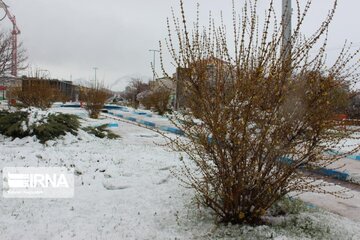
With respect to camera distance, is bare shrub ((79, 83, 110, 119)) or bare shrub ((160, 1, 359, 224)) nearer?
bare shrub ((160, 1, 359, 224))

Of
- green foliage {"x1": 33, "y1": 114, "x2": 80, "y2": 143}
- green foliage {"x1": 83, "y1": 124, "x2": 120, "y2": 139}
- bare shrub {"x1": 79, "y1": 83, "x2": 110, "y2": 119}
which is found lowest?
green foliage {"x1": 83, "y1": 124, "x2": 120, "y2": 139}

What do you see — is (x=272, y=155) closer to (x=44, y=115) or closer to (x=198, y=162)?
(x=198, y=162)

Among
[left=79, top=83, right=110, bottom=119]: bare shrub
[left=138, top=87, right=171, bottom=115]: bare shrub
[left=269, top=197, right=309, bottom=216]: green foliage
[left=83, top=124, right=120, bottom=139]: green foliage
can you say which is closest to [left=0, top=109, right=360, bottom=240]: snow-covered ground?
[left=269, top=197, right=309, bottom=216]: green foliage

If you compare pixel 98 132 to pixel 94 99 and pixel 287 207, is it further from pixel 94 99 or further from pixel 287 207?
pixel 94 99

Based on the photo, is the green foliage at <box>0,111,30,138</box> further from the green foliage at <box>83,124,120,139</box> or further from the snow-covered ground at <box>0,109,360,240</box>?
the snow-covered ground at <box>0,109,360,240</box>

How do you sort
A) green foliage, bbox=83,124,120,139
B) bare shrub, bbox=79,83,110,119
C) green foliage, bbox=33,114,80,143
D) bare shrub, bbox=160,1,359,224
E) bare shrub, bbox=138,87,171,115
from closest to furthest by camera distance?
bare shrub, bbox=160,1,359,224, green foliage, bbox=33,114,80,143, green foliage, bbox=83,124,120,139, bare shrub, bbox=79,83,110,119, bare shrub, bbox=138,87,171,115

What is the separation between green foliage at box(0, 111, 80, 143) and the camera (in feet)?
22.8

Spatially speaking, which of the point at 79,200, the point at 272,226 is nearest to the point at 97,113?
the point at 79,200

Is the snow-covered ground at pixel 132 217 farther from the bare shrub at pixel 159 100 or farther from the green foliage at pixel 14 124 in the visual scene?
the bare shrub at pixel 159 100

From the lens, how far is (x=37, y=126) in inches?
277

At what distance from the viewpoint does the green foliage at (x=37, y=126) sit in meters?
6.96

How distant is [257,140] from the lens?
2.65m

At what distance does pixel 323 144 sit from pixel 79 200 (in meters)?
2.44

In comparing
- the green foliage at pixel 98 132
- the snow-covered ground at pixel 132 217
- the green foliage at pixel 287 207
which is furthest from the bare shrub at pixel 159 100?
the green foliage at pixel 287 207
